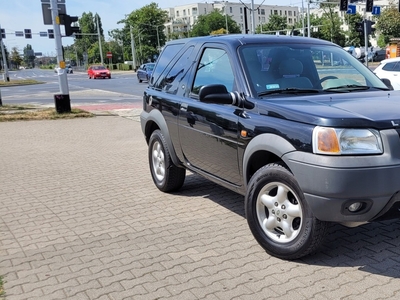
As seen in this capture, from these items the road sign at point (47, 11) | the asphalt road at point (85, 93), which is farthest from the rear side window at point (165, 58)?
the asphalt road at point (85, 93)

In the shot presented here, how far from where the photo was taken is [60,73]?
15273 mm

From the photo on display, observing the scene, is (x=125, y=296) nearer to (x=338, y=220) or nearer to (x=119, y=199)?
(x=338, y=220)

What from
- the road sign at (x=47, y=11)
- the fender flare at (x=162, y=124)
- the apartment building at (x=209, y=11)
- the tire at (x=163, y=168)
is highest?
the apartment building at (x=209, y=11)

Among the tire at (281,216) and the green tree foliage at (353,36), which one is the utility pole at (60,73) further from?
the green tree foliage at (353,36)

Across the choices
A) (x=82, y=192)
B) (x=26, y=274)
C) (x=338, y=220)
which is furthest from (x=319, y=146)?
(x=82, y=192)

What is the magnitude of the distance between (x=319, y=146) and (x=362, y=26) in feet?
93.7

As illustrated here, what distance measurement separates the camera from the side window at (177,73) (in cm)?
539

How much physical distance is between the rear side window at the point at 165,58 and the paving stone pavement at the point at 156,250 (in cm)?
155

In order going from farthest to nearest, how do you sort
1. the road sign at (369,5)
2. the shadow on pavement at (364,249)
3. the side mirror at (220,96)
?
the road sign at (369,5), the side mirror at (220,96), the shadow on pavement at (364,249)

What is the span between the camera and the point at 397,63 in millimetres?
15109

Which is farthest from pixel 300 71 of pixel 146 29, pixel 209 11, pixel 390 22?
pixel 209 11

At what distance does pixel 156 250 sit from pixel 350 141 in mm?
1959

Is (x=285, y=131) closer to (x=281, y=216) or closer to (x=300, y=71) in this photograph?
(x=281, y=216)

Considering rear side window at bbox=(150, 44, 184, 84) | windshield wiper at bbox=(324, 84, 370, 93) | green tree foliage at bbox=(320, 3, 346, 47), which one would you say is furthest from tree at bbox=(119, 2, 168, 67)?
windshield wiper at bbox=(324, 84, 370, 93)
